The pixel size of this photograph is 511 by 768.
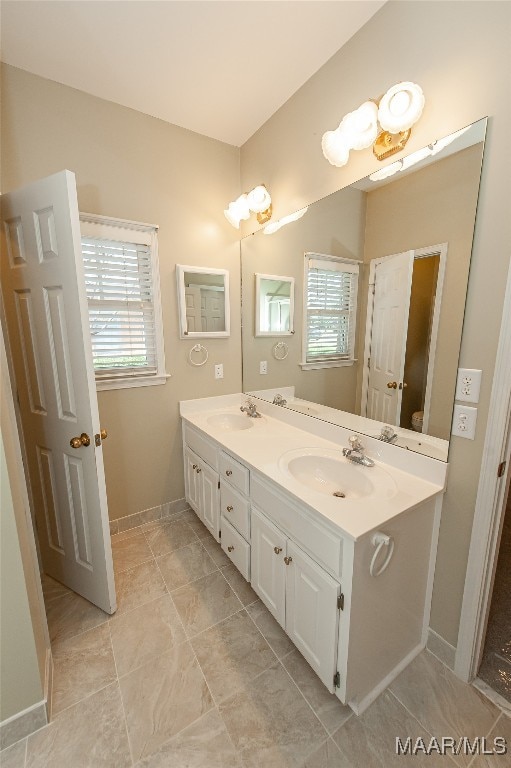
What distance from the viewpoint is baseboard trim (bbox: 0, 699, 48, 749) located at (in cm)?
102

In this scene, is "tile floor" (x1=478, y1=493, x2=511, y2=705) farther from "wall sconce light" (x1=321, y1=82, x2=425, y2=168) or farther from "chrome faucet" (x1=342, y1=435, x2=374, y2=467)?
"wall sconce light" (x1=321, y1=82, x2=425, y2=168)

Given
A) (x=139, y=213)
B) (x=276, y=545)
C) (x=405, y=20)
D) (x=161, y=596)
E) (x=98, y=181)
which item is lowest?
(x=161, y=596)

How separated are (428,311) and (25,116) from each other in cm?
213

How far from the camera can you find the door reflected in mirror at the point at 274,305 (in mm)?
1909

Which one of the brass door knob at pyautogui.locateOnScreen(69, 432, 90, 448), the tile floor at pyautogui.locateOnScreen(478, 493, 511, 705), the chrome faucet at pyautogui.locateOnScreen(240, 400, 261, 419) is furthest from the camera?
the chrome faucet at pyautogui.locateOnScreen(240, 400, 261, 419)

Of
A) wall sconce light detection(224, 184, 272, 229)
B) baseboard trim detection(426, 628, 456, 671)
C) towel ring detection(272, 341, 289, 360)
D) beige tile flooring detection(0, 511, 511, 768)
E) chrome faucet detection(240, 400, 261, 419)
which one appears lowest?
beige tile flooring detection(0, 511, 511, 768)

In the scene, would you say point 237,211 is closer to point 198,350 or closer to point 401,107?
point 198,350

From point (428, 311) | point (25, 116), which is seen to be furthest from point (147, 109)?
point (428, 311)

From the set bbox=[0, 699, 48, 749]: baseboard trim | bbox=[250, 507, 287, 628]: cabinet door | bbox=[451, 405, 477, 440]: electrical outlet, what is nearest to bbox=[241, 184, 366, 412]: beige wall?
bbox=[451, 405, 477, 440]: electrical outlet

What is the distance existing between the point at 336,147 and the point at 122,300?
139 cm

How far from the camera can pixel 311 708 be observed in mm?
1104

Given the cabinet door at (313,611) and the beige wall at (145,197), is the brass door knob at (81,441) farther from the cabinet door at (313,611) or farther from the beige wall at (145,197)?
the cabinet door at (313,611)

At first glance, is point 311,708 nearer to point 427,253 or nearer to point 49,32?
point 427,253

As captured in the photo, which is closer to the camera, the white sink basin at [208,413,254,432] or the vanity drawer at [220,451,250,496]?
the vanity drawer at [220,451,250,496]
